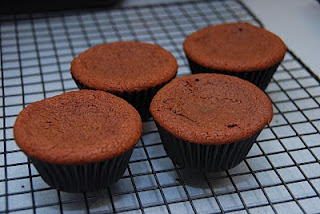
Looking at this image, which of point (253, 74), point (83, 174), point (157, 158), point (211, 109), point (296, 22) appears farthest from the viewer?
point (296, 22)

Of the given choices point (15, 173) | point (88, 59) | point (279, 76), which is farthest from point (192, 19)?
point (15, 173)

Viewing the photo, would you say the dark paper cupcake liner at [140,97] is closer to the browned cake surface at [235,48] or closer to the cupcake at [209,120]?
the cupcake at [209,120]

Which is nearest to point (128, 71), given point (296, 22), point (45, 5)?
point (45, 5)

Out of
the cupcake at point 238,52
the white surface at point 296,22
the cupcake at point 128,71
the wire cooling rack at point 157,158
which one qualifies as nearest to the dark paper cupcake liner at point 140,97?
the cupcake at point 128,71

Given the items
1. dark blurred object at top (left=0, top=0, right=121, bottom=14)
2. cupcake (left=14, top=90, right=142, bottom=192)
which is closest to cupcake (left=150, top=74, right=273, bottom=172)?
cupcake (left=14, top=90, right=142, bottom=192)

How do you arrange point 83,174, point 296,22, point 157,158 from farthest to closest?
point 296,22 → point 157,158 → point 83,174

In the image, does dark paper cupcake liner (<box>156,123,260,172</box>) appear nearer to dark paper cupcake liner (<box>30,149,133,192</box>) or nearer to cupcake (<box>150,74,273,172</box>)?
cupcake (<box>150,74,273,172</box>)

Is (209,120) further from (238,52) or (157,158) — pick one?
(238,52)
